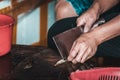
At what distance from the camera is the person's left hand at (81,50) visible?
1.13 m

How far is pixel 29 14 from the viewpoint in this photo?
7.05ft

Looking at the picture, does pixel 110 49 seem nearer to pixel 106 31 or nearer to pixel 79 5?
pixel 106 31

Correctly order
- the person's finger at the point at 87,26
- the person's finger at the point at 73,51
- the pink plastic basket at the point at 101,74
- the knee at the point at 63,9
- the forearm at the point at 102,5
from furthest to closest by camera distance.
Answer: the knee at the point at 63,9 → the forearm at the point at 102,5 → the person's finger at the point at 87,26 → the person's finger at the point at 73,51 → the pink plastic basket at the point at 101,74

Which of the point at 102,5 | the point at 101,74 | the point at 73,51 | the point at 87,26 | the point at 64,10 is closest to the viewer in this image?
the point at 101,74

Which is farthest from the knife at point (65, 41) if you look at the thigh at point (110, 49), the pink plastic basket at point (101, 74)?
the pink plastic basket at point (101, 74)

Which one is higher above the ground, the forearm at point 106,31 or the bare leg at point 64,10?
the bare leg at point 64,10

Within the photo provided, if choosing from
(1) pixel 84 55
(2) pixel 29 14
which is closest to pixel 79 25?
(1) pixel 84 55

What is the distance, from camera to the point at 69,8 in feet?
5.31

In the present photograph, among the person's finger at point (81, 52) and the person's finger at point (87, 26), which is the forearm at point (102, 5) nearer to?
the person's finger at point (87, 26)

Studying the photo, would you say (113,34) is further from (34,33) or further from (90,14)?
(34,33)

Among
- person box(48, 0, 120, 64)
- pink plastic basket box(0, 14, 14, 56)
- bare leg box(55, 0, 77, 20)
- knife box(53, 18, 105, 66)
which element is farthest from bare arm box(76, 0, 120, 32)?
pink plastic basket box(0, 14, 14, 56)

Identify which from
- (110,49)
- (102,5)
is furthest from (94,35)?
(102,5)

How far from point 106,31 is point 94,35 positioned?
0.06m

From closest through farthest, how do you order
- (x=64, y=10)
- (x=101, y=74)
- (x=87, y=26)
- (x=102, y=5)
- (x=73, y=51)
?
1. (x=101, y=74)
2. (x=73, y=51)
3. (x=87, y=26)
4. (x=102, y=5)
5. (x=64, y=10)
